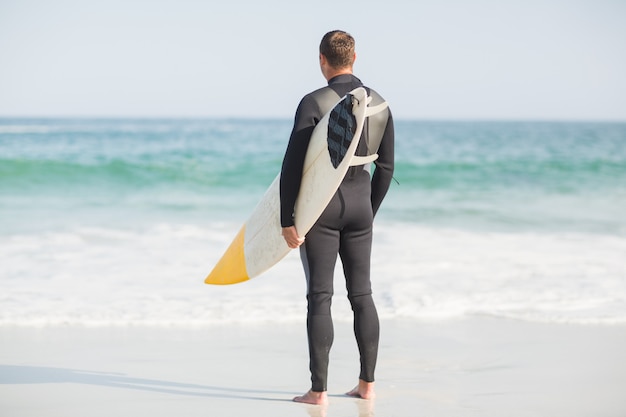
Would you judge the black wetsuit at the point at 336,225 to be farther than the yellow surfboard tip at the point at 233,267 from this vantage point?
No

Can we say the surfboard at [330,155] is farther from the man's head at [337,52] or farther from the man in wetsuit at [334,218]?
the man's head at [337,52]

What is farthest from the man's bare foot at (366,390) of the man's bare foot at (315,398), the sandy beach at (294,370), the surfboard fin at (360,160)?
the surfboard fin at (360,160)

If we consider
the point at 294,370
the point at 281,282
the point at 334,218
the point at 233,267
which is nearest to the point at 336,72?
the point at 334,218

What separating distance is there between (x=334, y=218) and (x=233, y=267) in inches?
Result: 31.6

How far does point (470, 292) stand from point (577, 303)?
2.28 ft

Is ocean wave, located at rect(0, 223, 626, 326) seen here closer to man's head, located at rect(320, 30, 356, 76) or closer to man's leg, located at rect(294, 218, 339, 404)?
man's leg, located at rect(294, 218, 339, 404)

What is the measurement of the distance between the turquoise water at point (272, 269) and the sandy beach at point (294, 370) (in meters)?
0.31

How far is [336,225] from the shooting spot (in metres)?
2.93

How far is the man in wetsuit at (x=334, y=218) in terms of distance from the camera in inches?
113

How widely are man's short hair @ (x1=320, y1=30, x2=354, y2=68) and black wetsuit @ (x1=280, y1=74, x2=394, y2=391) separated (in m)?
0.06

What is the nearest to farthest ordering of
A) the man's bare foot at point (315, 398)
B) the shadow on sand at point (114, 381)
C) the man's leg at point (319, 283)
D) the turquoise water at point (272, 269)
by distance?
the man's leg at point (319, 283) → the man's bare foot at point (315, 398) → the shadow on sand at point (114, 381) → the turquoise water at point (272, 269)

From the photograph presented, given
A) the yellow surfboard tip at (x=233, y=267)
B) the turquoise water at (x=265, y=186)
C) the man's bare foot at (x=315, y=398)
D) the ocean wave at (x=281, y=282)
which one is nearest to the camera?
the man's bare foot at (x=315, y=398)

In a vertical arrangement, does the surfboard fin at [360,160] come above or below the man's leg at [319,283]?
above

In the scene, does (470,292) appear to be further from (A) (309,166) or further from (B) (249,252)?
(A) (309,166)
